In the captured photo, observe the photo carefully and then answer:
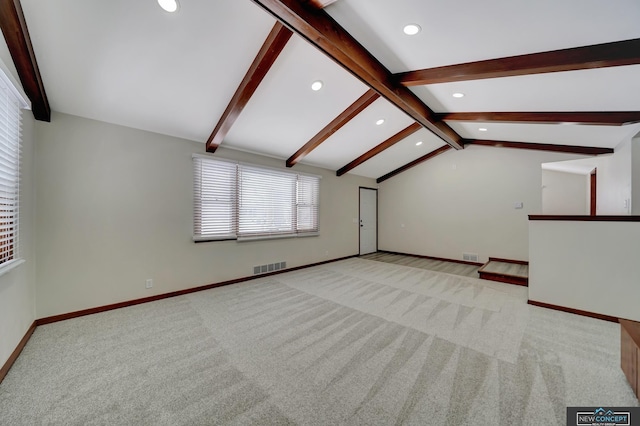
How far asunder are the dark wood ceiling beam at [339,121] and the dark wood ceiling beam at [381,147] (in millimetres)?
1641

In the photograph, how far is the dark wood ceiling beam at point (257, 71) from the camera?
2.34m

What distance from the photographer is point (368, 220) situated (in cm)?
761

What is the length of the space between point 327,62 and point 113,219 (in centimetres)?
347

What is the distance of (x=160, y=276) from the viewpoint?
3.58 m

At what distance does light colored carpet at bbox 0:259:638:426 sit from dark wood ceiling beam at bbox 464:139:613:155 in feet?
11.2

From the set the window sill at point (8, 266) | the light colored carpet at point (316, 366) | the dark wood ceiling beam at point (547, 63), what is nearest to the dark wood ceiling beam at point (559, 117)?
the dark wood ceiling beam at point (547, 63)

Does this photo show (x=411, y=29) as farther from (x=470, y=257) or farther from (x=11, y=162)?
(x=470, y=257)

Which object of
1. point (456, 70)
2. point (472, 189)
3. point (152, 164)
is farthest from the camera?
point (472, 189)

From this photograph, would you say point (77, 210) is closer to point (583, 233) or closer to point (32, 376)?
point (32, 376)

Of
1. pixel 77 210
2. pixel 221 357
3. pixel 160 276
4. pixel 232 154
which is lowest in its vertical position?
pixel 221 357

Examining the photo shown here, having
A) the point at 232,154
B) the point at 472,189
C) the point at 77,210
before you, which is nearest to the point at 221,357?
the point at 77,210

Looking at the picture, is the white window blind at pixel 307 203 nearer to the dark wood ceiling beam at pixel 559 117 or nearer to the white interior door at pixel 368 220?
the white interior door at pixel 368 220

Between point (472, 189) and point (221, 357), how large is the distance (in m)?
6.49
